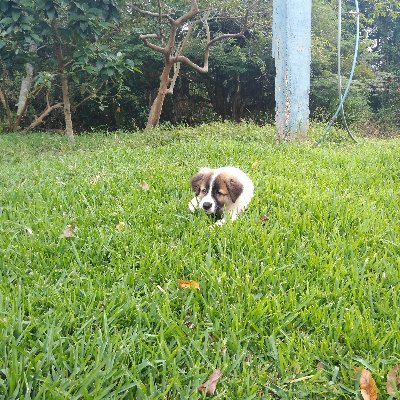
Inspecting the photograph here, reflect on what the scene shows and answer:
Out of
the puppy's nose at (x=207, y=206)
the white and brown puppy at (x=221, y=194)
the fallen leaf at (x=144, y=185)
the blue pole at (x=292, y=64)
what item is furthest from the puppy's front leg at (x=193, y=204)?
Result: the blue pole at (x=292, y=64)

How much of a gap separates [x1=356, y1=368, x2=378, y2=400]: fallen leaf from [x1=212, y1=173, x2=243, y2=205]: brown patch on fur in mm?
2133

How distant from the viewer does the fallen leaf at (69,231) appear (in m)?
3.20

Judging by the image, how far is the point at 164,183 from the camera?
15.2 ft

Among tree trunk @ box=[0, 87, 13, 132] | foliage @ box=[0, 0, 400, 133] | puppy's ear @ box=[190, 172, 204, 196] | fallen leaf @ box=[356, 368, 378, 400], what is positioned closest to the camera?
fallen leaf @ box=[356, 368, 378, 400]

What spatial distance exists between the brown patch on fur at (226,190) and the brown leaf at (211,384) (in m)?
2.10

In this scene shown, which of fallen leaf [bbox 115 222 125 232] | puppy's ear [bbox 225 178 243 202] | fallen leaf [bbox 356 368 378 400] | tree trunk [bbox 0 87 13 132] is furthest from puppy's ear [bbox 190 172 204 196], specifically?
tree trunk [bbox 0 87 13 132]

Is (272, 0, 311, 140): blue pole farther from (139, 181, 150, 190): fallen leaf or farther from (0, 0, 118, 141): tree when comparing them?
(139, 181, 150, 190): fallen leaf

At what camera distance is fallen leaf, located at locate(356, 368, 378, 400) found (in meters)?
1.81

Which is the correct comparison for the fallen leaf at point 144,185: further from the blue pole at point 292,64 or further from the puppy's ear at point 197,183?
the blue pole at point 292,64

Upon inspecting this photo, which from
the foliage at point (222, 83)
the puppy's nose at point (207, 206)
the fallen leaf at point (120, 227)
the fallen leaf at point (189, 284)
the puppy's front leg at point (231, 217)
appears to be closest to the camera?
the fallen leaf at point (189, 284)

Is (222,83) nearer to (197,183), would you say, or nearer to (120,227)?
(197,183)

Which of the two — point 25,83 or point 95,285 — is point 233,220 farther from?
point 25,83

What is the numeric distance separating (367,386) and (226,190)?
2.26 meters

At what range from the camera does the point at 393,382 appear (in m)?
1.87
